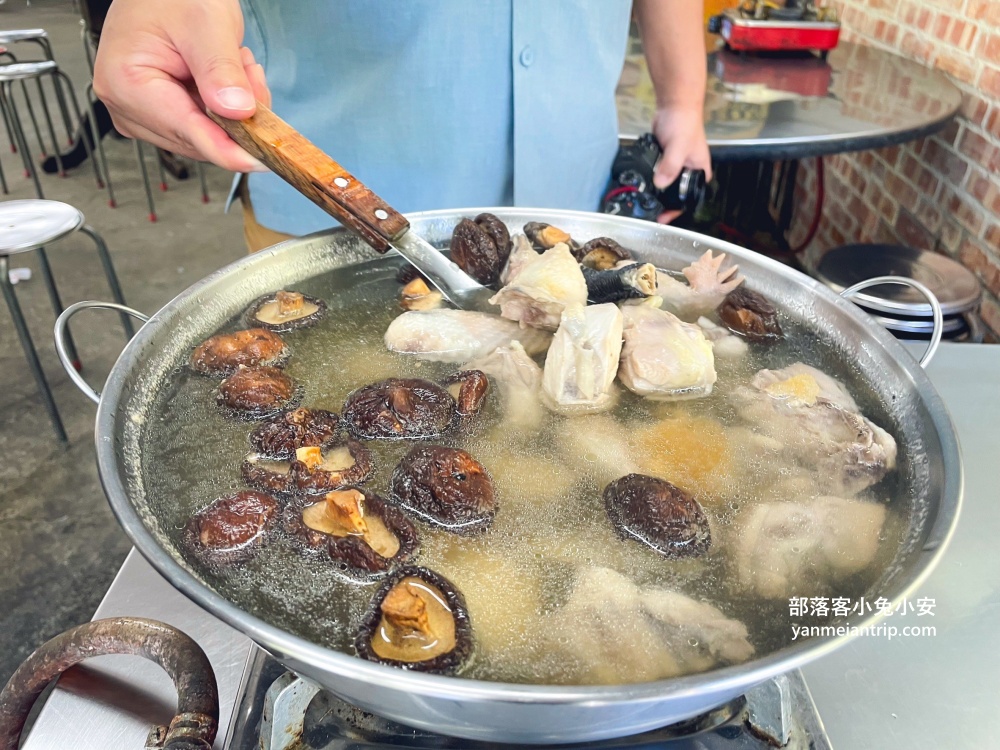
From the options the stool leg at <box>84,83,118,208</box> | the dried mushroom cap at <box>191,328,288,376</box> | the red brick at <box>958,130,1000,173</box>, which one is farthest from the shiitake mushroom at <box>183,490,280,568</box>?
the stool leg at <box>84,83,118,208</box>

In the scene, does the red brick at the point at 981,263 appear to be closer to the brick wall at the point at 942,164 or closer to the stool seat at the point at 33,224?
the brick wall at the point at 942,164

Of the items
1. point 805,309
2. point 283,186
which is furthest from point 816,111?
point 283,186

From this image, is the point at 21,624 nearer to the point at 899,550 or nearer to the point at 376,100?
the point at 376,100

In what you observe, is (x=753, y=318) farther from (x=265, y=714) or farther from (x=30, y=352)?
(x=30, y=352)

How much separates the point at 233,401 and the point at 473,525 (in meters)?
0.42

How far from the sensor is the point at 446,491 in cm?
89

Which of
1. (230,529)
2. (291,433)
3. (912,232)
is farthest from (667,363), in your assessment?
(912,232)

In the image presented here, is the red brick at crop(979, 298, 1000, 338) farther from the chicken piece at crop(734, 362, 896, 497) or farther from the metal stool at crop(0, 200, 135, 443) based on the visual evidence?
the metal stool at crop(0, 200, 135, 443)

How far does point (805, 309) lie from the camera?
4.28ft

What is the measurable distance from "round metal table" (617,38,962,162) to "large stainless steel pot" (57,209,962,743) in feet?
4.16

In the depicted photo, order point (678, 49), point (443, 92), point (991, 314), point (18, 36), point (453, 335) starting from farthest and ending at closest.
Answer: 1. point (18, 36)
2. point (991, 314)
3. point (678, 49)
4. point (443, 92)
5. point (453, 335)

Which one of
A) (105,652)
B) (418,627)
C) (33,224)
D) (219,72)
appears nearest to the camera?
(418,627)

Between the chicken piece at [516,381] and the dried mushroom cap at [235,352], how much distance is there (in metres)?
0.32

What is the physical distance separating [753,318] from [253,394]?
850 mm
